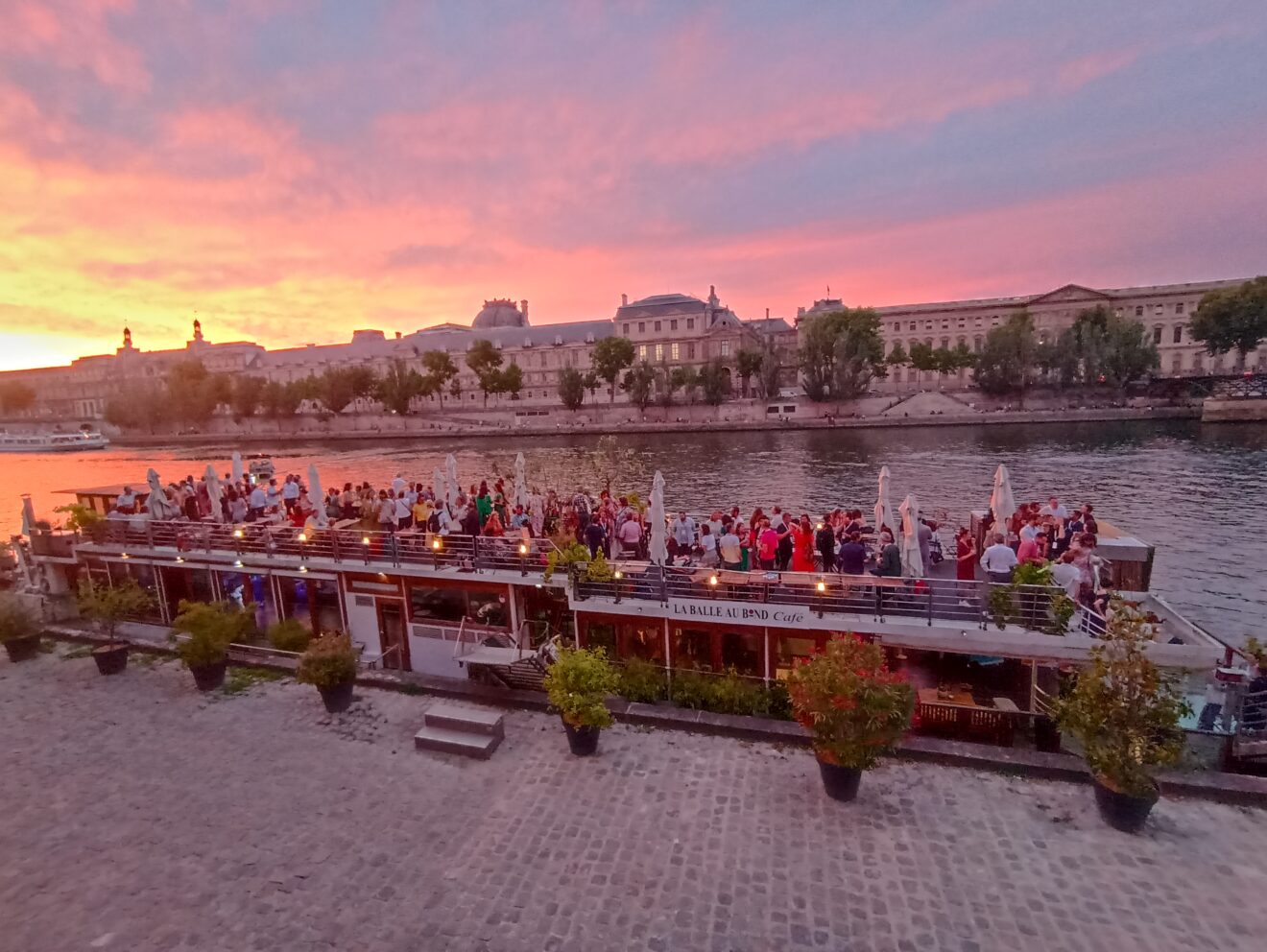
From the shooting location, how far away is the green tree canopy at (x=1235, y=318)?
9006cm

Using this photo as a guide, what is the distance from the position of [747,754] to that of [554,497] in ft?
39.9

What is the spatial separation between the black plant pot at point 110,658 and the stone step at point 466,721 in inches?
398

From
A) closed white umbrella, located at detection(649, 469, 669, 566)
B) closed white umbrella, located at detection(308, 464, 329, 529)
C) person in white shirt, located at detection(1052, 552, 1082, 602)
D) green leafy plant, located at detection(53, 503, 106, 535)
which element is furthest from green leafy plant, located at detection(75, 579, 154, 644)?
person in white shirt, located at detection(1052, 552, 1082, 602)

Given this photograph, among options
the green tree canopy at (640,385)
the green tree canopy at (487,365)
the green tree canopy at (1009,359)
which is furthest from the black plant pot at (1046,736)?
the green tree canopy at (487,365)

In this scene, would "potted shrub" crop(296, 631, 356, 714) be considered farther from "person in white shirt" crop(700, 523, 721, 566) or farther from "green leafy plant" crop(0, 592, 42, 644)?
"green leafy plant" crop(0, 592, 42, 644)

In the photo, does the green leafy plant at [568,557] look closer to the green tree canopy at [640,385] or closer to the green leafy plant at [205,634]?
the green leafy plant at [205,634]

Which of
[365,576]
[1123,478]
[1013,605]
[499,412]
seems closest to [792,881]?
[1013,605]

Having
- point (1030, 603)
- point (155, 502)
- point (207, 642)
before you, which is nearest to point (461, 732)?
point (207, 642)

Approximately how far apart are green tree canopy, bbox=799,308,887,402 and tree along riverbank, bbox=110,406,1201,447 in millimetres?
4989

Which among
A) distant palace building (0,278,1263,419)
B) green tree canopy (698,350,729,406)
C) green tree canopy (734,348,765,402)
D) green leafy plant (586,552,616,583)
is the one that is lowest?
green leafy plant (586,552,616,583)

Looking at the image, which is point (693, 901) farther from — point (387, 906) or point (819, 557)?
point (819, 557)

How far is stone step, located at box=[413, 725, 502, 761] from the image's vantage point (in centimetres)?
1167

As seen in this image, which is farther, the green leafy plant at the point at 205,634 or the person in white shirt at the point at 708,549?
the person in white shirt at the point at 708,549

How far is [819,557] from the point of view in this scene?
1628cm
